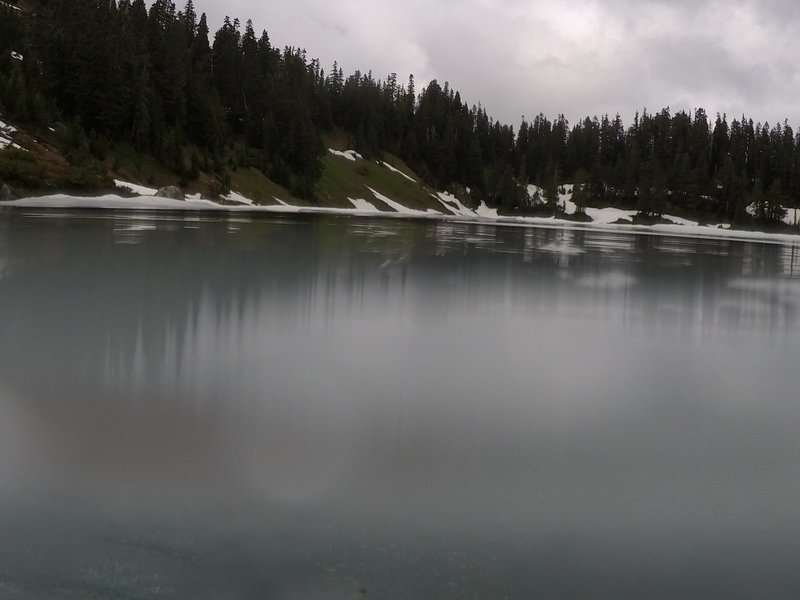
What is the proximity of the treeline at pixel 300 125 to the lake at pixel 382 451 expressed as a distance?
4755 centimetres

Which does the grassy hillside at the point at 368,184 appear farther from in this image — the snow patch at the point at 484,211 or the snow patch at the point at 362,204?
the snow patch at the point at 484,211

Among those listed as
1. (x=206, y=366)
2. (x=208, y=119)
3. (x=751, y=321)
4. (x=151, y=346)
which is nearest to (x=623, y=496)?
(x=206, y=366)

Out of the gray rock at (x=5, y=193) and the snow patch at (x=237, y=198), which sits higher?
the snow patch at (x=237, y=198)

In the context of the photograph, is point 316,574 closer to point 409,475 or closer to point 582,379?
point 409,475

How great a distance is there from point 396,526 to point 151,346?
3.77m

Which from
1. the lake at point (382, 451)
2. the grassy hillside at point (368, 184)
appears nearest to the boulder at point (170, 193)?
the grassy hillside at point (368, 184)

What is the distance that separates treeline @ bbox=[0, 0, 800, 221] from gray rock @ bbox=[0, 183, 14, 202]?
12843 mm

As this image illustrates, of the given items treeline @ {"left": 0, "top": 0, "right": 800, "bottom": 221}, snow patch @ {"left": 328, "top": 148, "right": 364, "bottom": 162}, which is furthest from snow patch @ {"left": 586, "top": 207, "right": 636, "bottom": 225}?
snow patch @ {"left": 328, "top": 148, "right": 364, "bottom": 162}

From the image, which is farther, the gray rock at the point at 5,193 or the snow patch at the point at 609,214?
the snow patch at the point at 609,214

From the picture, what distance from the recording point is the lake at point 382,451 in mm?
2900

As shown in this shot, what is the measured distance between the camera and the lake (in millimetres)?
2900

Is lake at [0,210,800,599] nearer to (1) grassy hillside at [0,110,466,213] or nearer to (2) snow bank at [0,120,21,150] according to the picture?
(1) grassy hillside at [0,110,466,213]

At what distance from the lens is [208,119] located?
74062mm

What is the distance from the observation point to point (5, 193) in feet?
118
